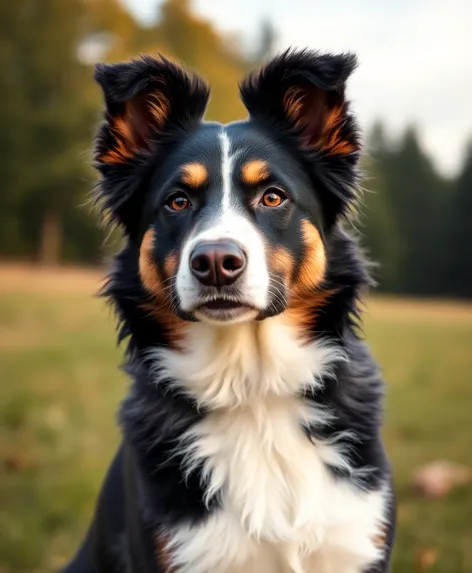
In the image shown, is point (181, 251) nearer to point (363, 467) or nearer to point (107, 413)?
point (363, 467)

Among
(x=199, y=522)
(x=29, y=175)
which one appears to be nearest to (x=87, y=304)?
(x=29, y=175)

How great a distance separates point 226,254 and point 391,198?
28.7 metres

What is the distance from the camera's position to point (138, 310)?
3.69 meters

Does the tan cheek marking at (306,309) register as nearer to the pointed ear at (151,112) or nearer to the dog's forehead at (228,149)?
the dog's forehead at (228,149)

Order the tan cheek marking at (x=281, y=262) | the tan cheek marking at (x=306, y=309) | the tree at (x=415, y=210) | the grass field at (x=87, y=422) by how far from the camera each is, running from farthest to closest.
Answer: the tree at (x=415, y=210)
the grass field at (x=87, y=422)
the tan cheek marking at (x=306, y=309)
the tan cheek marking at (x=281, y=262)

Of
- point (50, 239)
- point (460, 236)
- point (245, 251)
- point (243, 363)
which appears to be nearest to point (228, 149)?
point (245, 251)

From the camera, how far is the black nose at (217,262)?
2998 millimetres

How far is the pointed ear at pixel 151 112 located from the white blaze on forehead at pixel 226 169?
1.44 feet

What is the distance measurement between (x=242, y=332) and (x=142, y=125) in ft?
4.02

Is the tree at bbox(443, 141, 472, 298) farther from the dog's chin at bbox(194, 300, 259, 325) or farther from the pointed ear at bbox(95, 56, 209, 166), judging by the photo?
the dog's chin at bbox(194, 300, 259, 325)

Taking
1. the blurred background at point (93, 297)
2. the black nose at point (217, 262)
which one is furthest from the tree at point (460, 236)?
the black nose at point (217, 262)

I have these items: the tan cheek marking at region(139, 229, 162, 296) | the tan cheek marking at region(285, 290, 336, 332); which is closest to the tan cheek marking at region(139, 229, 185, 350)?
the tan cheek marking at region(139, 229, 162, 296)

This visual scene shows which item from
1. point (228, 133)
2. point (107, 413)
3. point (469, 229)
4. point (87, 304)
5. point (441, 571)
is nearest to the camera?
point (228, 133)

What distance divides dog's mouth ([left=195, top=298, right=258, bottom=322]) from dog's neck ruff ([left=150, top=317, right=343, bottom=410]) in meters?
0.28
